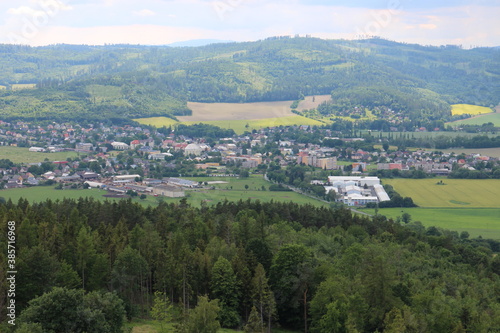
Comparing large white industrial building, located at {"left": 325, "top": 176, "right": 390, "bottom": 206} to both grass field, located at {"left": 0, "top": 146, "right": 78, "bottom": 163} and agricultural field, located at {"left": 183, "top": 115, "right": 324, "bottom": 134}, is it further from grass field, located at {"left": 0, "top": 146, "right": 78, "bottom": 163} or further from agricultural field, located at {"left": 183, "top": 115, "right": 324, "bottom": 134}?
agricultural field, located at {"left": 183, "top": 115, "right": 324, "bottom": 134}

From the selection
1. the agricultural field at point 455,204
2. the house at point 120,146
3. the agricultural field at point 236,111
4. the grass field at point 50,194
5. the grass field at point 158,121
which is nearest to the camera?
the agricultural field at point 455,204

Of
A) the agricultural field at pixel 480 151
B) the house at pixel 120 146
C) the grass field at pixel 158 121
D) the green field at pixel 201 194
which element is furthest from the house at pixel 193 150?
the agricultural field at pixel 480 151

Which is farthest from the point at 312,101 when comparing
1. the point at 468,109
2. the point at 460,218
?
the point at 460,218

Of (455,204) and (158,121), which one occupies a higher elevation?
(158,121)

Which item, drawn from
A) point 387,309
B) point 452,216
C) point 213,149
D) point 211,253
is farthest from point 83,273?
point 213,149

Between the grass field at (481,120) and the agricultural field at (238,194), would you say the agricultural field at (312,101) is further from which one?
the agricultural field at (238,194)

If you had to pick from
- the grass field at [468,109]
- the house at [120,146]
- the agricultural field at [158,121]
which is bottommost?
the house at [120,146]

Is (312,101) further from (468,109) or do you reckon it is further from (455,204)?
(455,204)

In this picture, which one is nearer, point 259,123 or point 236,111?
point 259,123

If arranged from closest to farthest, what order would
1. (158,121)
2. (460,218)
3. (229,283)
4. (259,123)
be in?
(229,283)
(460,218)
(158,121)
(259,123)
